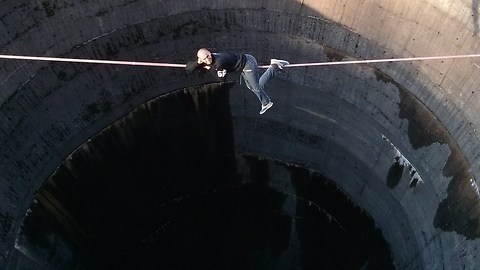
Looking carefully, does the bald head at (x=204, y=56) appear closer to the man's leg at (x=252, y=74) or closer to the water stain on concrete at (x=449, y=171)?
the man's leg at (x=252, y=74)

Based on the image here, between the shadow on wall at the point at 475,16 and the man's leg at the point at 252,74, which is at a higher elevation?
the shadow on wall at the point at 475,16

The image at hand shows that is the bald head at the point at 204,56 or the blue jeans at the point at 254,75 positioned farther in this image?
the blue jeans at the point at 254,75

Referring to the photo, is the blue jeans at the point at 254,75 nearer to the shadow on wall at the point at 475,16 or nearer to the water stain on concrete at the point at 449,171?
the water stain on concrete at the point at 449,171

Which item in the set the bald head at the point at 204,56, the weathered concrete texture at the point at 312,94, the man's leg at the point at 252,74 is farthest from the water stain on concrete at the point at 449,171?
the bald head at the point at 204,56

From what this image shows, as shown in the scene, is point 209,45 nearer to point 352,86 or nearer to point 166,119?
point 166,119

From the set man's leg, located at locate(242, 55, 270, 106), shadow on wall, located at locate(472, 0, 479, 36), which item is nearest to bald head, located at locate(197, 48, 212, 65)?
man's leg, located at locate(242, 55, 270, 106)

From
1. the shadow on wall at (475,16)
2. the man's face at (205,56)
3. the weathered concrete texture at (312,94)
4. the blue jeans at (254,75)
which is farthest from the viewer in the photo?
the weathered concrete texture at (312,94)

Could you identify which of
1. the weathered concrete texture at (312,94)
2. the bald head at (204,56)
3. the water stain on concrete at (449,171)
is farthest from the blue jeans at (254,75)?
the water stain on concrete at (449,171)

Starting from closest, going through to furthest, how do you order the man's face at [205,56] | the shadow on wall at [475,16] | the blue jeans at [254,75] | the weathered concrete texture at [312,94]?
the man's face at [205,56] → the blue jeans at [254,75] → the shadow on wall at [475,16] → the weathered concrete texture at [312,94]

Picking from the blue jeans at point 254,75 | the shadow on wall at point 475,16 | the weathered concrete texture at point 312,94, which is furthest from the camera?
the weathered concrete texture at point 312,94
